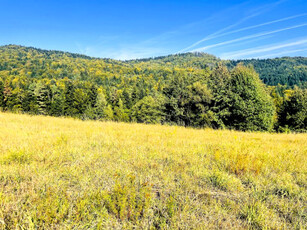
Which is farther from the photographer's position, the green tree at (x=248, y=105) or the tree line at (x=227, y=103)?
the tree line at (x=227, y=103)

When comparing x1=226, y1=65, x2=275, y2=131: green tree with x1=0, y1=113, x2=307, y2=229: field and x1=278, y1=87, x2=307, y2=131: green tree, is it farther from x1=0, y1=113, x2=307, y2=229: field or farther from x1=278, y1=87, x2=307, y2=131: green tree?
x1=0, y1=113, x2=307, y2=229: field

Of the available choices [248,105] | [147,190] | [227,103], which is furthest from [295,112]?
[147,190]

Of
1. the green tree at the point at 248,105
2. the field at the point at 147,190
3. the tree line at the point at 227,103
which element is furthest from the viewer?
the tree line at the point at 227,103

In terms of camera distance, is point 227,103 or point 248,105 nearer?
point 248,105

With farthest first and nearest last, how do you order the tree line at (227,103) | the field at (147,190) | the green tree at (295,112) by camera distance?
1. the green tree at (295,112)
2. the tree line at (227,103)
3. the field at (147,190)

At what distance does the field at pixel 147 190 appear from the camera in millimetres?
1932

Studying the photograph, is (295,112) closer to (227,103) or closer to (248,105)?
(248,105)

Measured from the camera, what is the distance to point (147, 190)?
2484 millimetres

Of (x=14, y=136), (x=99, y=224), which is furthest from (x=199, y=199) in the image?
(x=14, y=136)

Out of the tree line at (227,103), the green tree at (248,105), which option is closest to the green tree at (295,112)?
the tree line at (227,103)

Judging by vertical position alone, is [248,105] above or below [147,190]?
above

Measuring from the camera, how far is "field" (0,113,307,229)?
1.93 meters

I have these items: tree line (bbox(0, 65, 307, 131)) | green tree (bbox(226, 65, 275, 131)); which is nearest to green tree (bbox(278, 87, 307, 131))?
tree line (bbox(0, 65, 307, 131))

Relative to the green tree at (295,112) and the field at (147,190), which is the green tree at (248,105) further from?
the field at (147,190)
